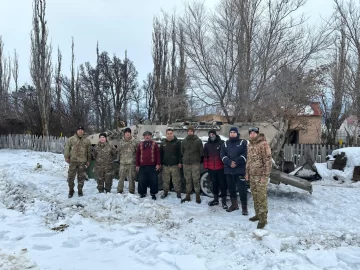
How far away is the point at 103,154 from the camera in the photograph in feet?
26.0

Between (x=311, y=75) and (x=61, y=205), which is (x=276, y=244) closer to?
(x=61, y=205)

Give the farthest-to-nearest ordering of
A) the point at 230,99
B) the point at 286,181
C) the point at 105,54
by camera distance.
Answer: the point at 105,54 < the point at 230,99 < the point at 286,181

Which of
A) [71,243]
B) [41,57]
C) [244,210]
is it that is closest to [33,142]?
[41,57]

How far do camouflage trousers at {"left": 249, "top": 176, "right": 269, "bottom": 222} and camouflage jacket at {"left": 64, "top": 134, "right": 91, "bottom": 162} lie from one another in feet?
12.9

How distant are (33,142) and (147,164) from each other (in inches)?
706

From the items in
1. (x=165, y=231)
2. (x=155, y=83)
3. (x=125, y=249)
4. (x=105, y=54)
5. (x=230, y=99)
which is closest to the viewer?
(x=125, y=249)

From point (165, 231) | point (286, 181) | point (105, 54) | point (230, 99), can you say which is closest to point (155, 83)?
point (230, 99)

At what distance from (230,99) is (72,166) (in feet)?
33.4

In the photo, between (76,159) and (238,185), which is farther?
(76,159)

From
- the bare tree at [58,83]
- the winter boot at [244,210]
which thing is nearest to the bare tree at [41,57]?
the bare tree at [58,83]

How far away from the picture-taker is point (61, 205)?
6.91 m

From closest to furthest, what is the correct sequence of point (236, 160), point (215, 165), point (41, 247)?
point (41, 247) < point (236, 160) < point (215, 165)

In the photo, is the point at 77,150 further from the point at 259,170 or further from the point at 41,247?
the point at 259,170

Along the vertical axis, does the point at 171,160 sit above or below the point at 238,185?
above
